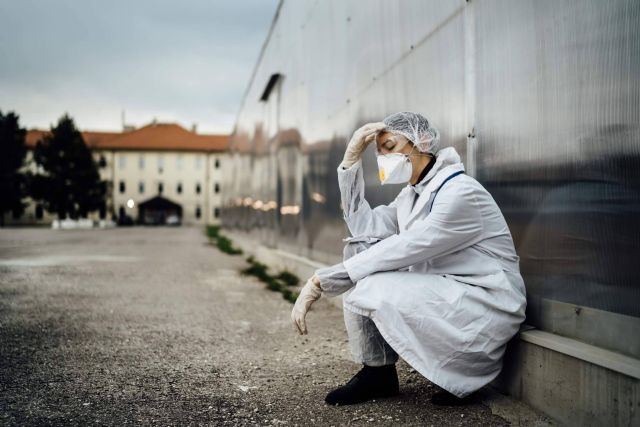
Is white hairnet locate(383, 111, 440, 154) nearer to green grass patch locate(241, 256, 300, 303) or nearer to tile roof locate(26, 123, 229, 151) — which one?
green grass patch locate(241, 256, 300, 303)

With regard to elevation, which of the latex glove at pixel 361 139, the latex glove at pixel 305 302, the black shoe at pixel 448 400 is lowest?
the black shoe at pixel 448 400

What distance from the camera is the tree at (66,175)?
178ft

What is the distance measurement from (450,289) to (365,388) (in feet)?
2.34

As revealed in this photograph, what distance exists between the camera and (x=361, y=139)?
10.3ft

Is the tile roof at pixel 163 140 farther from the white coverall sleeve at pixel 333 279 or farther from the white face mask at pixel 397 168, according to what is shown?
the white coverall sleeve at pixel 333 279

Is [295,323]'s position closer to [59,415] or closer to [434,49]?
[59,415]

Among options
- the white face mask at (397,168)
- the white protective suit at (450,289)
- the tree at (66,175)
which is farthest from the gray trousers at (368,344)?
the tree at (66,175)

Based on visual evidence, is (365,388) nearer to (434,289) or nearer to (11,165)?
(434,289)

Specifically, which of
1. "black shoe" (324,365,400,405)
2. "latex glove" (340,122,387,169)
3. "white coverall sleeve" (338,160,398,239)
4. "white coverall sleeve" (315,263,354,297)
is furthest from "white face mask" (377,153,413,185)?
"black shoe" (324,365,400,405)

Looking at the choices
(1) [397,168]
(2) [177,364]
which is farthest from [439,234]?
(2) [177,364]

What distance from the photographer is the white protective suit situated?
250 centimetres

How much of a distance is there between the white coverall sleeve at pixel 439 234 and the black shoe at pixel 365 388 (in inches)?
21.8

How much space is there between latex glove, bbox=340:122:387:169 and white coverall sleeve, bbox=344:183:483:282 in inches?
25.1

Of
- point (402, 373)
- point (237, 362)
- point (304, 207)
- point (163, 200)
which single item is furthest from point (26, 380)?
point (163, 200)
